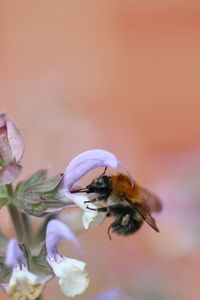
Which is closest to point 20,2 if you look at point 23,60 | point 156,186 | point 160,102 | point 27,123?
point 23,60

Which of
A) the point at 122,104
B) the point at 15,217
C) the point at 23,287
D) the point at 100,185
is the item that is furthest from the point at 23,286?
the point at 122,104

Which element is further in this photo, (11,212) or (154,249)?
(154,249)

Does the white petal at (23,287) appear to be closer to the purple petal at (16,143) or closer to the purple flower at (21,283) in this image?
the purple flower at (21,283)

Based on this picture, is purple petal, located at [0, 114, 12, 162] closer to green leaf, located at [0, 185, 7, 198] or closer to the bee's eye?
green leaf, located at [0, 185, 7, 198]

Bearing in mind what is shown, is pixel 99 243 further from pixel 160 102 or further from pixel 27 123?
pixel 160 102

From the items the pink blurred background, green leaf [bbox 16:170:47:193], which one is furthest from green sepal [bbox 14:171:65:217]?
the pink blurred background

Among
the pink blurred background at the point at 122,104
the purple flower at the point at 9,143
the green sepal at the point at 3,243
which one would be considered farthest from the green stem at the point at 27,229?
the pink blurred background at the point at 122,104
